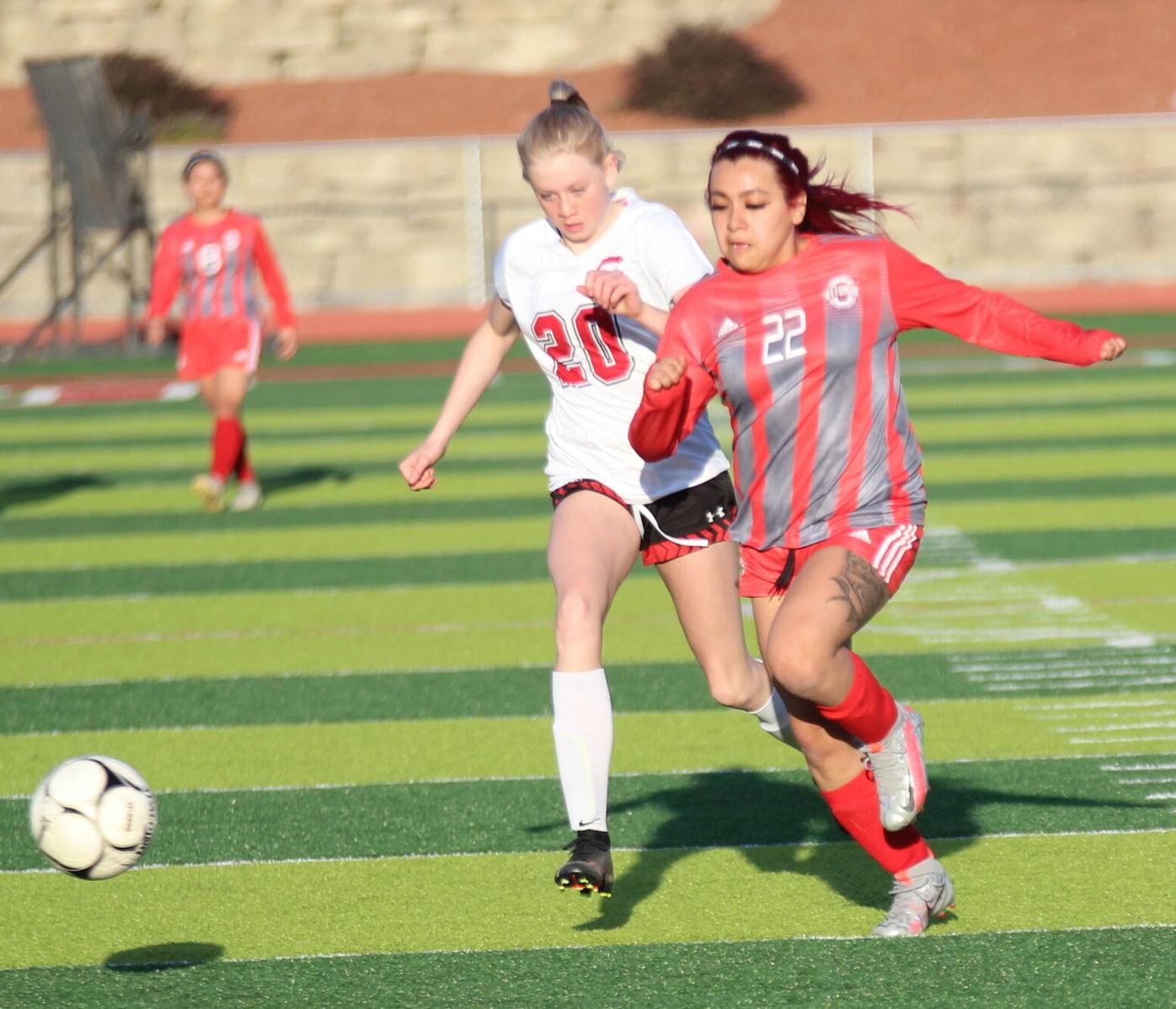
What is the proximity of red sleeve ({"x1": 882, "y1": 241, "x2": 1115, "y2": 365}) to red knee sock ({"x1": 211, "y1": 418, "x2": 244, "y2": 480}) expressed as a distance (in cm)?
820

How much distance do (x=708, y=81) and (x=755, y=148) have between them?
33577 mm

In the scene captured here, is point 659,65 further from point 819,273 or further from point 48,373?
point 819,273

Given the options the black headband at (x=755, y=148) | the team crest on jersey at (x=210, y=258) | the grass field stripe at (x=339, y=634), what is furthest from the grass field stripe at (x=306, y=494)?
the black headband at (x=755, y=148)

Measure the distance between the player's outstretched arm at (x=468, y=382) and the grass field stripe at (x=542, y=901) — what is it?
1160mm

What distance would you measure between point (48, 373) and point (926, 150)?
1275 cm

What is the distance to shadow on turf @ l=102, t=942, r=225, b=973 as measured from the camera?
4.82 m

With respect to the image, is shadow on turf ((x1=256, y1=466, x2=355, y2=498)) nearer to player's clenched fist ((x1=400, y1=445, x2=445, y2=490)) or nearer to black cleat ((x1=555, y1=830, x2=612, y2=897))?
player's clenched fist ((x1=400, y1=445, x2=445, y2=490))

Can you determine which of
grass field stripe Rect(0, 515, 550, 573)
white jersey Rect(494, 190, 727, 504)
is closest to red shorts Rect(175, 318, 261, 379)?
grass field stripe Rect(0, 515, 550, 573)

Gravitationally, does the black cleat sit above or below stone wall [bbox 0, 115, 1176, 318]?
below

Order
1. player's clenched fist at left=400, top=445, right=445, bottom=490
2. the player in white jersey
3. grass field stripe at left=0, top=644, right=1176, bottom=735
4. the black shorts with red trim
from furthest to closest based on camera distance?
grass field stripe at left=0, top=644, right=1176, bottom=735, player's clenched fist at left=400, top=445, right=445, bottom=490, the black shorts with red trim, the player in white jersey

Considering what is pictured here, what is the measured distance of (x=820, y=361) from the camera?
4688mm

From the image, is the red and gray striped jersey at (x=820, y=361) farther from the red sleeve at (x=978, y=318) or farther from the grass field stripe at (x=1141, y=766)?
the grass field stripe at (x=1141, y=766)

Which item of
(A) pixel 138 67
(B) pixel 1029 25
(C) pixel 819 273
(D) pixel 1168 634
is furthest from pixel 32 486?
(B) pixel 1029 25

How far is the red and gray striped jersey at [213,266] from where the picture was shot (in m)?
12.3
